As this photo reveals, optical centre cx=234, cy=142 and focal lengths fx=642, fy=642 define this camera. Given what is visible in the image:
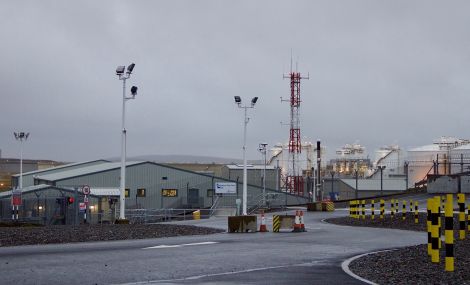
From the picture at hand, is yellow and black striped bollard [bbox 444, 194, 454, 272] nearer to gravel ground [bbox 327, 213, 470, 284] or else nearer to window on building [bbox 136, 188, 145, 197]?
gravel ground [bbox 327, 213, 470, 284]

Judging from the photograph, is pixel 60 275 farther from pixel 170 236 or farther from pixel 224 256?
pixel 170 236

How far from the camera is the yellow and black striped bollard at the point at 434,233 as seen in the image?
12727 millimetres

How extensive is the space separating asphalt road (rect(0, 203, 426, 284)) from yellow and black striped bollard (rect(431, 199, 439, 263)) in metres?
1.96

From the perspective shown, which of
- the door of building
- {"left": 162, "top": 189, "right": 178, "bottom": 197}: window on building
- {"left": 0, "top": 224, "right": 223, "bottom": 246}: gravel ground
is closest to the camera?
{"left": 0, "top": 224, "right": 223, "bottom": 246}: gravel ground

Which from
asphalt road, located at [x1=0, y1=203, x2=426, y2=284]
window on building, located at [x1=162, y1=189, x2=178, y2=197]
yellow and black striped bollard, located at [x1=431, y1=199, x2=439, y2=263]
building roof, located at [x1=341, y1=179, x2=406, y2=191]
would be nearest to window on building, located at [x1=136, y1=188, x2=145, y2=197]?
window on building, located at [x1=162, y1=189, x2=178, y2=197]

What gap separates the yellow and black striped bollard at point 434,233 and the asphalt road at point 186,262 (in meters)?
1.96

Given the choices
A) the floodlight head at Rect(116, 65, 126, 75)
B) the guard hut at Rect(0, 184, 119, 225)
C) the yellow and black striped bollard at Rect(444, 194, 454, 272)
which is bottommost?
the guard hut at Rect(0, 184, 119, 225)

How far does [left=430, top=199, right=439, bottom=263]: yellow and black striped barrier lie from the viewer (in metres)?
12.7

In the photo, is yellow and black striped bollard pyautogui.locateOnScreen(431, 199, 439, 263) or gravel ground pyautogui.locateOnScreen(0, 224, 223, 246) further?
gravel ground pyautogui.locateOnScreen(0, 224, 223, 246)

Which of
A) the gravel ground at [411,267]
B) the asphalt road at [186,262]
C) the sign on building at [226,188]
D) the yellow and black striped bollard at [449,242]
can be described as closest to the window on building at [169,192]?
the sign on building at [226,188]

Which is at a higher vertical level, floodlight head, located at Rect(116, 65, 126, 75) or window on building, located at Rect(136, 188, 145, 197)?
floodlight head, located at Rect(116, 65, 126, 75)

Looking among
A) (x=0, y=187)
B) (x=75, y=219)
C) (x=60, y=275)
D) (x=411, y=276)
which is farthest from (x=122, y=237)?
(x=0, y=187)

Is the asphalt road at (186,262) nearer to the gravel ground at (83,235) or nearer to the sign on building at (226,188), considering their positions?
the gravel ground at (83,235)

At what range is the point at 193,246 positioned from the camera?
17672 mm
